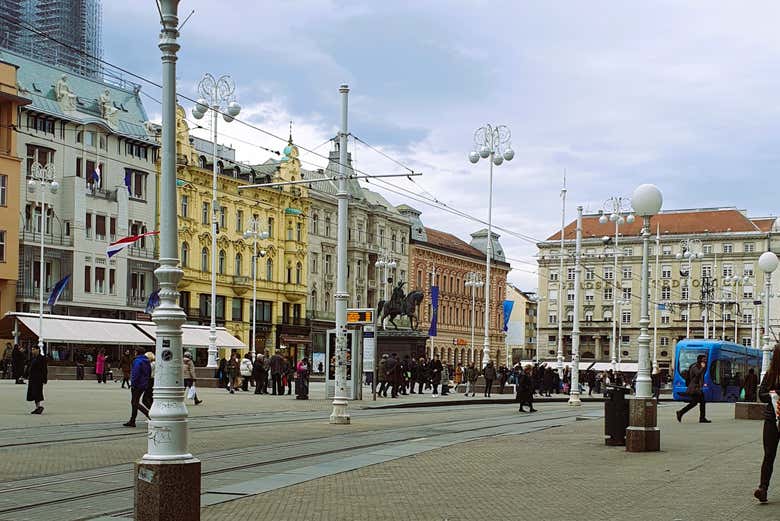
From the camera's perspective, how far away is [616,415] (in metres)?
17.5

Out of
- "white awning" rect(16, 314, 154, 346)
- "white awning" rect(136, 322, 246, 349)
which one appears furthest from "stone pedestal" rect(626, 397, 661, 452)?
"white awning" rect(136, 322, 246, 349)

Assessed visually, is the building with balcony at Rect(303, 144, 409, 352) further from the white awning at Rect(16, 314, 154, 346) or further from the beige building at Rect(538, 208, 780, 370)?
the white awning at Rect(16, 314, 154, 346)

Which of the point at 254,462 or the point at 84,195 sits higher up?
the point at 84,195

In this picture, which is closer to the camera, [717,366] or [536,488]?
[536,488]

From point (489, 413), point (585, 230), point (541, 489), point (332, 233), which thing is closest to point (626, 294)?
point (585, 230)

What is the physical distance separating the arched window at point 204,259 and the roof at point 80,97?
10428mm

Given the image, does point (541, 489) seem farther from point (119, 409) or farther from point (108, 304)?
point (108, 304)

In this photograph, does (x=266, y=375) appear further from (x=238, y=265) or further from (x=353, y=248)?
(x=353, y=248)

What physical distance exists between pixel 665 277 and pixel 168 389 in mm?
123064

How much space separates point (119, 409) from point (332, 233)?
210 feet

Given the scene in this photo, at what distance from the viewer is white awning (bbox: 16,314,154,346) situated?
5062 centimetres

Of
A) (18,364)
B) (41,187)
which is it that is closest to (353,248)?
(41,187)

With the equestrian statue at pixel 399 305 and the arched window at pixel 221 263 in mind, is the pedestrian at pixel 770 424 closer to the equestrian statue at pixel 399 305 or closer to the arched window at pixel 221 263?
the equestrian statue at pixel 399 305

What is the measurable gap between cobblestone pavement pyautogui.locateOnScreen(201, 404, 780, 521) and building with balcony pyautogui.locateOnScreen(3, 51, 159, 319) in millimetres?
46887
